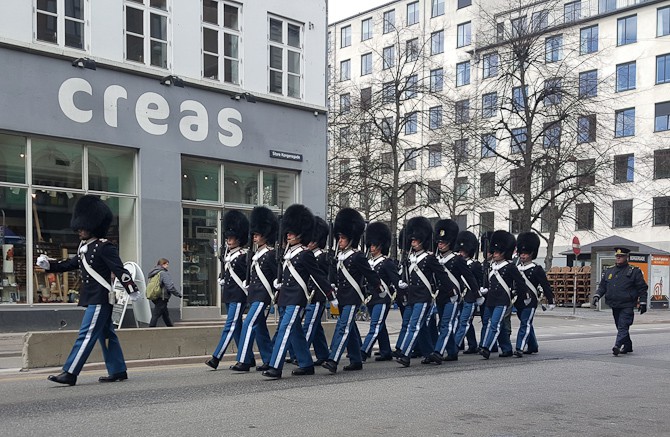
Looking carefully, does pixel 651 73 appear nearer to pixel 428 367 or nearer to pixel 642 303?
pixel 642 303

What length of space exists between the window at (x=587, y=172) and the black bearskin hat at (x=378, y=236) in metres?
21.7

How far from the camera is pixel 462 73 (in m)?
60.9

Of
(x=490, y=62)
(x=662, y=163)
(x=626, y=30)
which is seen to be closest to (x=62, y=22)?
(x=490, y=62)

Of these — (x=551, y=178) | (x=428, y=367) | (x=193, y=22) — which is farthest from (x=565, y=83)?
(x=428, y=367)

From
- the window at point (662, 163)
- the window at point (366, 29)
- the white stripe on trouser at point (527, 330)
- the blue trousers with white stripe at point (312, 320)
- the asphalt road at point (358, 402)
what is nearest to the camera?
the asphalt road at point (358, 402)

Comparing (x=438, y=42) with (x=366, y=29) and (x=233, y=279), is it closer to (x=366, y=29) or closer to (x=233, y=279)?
(x=366, y=29)

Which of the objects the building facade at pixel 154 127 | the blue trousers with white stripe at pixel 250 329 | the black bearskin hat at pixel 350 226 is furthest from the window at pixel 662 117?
the blue trousers with white stripe at pixel 250 329

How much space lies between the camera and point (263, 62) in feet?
74.2

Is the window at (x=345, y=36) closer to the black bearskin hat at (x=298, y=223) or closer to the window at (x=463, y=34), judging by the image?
the window at (x=463, y=34)

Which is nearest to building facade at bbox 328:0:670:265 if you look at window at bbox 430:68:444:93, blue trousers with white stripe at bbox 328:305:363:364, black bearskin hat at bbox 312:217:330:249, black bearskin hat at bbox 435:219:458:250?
window at bbox 430:68:444:93

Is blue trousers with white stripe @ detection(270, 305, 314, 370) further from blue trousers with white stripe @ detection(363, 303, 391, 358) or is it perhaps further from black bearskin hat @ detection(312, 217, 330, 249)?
black bearskin hat @ detection(312, 217, 330, 249)

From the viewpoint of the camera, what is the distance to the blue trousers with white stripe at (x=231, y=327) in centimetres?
1116

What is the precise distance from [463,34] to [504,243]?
5040 centimetres

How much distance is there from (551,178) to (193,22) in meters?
16.9
